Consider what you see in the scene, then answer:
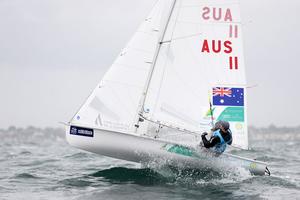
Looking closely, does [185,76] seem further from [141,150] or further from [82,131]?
[82,131]

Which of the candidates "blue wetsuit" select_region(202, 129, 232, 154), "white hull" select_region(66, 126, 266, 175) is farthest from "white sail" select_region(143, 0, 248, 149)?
"white hull" select_region(66, 126, 266, 175)

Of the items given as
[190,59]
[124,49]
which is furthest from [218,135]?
[124,49]

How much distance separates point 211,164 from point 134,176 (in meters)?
1.71

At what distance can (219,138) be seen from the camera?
1151cm

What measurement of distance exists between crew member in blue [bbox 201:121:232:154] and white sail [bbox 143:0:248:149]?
38 centimetres

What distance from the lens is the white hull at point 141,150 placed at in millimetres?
11328

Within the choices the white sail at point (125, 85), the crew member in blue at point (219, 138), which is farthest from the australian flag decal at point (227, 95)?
the white sail at point (125, 85)

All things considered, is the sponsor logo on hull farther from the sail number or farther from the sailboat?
the sail number

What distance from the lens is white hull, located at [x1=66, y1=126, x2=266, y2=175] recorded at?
37.2 feet

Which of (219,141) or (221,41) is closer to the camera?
(219,141)

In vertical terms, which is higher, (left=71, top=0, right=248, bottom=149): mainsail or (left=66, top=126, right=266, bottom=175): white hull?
(left=71, top=0, right=248, bottom=149): mainsail

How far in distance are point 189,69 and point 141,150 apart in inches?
84.8

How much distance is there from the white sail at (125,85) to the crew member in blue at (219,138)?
1.71 metres

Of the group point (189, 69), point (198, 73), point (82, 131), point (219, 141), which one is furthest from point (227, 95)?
point (82, 131)
